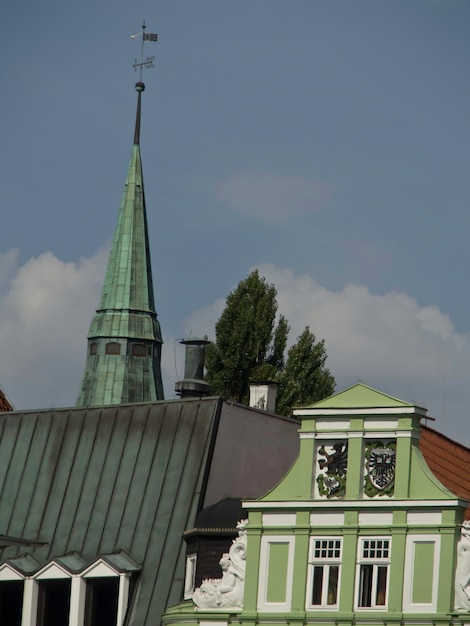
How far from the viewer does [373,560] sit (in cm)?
6412

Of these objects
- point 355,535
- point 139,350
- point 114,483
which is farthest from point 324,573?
point 139,350

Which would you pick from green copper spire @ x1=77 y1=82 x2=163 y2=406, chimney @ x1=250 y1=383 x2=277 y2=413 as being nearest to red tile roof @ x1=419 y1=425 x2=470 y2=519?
chimney @ x1=250 y1=383 x2=277 y2=413

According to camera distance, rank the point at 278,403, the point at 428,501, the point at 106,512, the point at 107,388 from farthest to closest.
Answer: the point at 107,388
the point at 278,403
the point at 106,512
the point at 428,501

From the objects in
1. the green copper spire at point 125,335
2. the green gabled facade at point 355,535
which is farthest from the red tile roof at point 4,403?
the green copper spire at point 125,335

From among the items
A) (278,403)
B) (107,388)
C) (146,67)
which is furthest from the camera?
(146,67)

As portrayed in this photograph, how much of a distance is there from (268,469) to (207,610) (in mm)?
9427

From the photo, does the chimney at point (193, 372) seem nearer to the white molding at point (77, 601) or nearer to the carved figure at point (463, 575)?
the white molding at point (77, 601)

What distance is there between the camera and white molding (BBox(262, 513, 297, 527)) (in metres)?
65.6

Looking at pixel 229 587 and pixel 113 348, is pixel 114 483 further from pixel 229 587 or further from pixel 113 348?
pixel 113 348

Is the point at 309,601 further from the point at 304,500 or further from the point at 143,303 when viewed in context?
the point at 143,303

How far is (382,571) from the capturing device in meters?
64.1

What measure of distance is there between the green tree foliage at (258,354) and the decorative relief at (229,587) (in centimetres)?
4103

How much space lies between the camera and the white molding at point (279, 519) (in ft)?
215

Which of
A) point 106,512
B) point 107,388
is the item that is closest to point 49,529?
point 106,512
